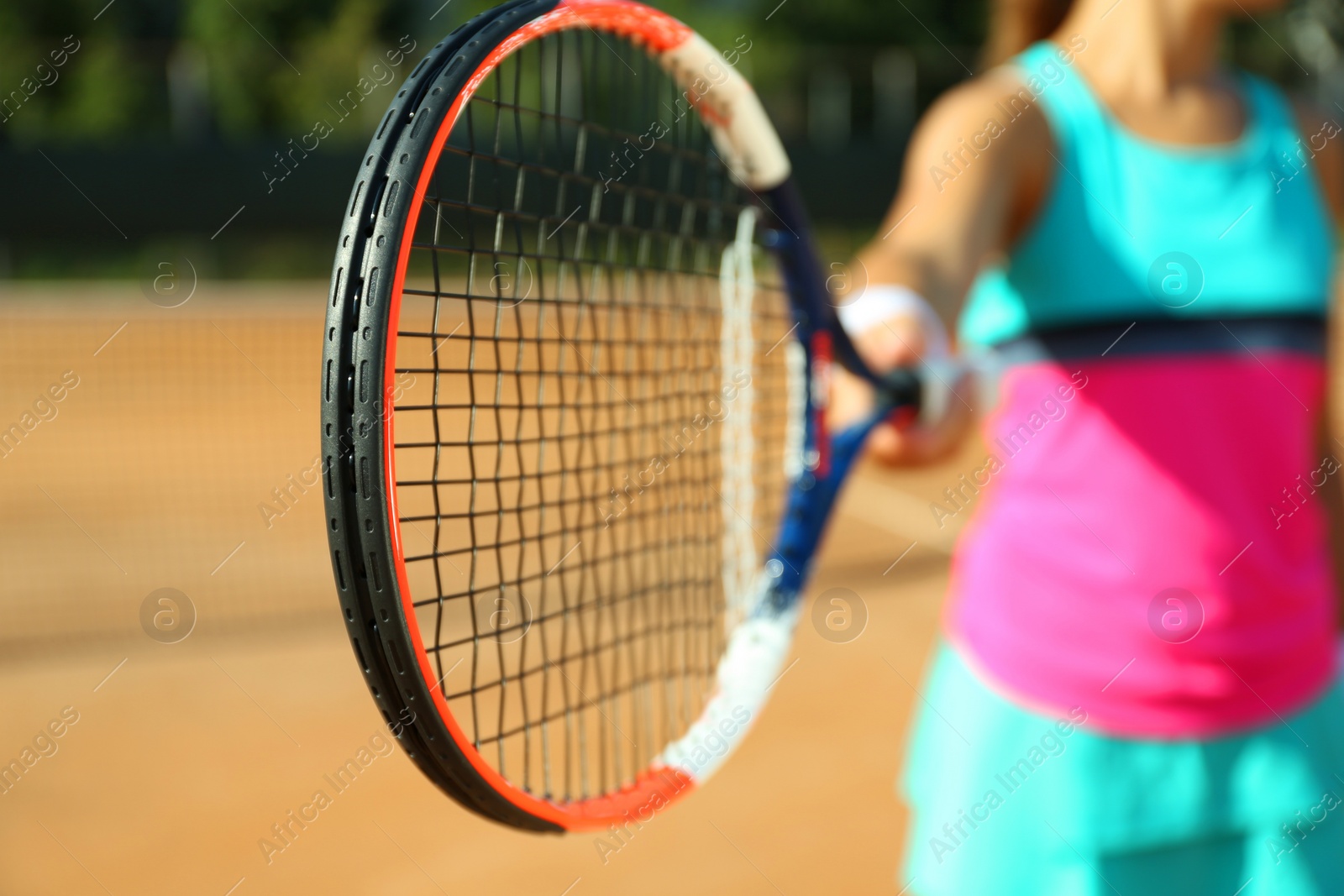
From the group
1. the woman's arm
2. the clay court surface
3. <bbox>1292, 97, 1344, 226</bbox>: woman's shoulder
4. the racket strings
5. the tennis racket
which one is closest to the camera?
the tennis racket

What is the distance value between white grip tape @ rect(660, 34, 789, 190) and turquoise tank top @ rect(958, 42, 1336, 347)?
208 mm

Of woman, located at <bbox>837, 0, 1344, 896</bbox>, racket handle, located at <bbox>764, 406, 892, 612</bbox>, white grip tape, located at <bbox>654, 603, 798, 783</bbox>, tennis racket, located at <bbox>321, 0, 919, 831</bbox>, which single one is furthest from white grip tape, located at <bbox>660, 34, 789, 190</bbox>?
white grip tape, located at <bbox>654, 603, 798, 783</bbox>

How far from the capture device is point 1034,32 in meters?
1.02

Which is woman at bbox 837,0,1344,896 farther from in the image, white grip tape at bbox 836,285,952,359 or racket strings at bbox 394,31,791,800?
racket strings at bbox 394,31,791,800

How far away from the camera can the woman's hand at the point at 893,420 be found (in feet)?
2.83

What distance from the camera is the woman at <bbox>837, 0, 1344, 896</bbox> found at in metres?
0.81

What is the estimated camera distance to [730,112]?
860 millimetres

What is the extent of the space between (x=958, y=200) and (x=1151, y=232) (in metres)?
0.15

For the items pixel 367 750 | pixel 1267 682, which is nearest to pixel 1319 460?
pixel 1267 682

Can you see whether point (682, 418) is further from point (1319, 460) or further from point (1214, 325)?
point (1319, 460)

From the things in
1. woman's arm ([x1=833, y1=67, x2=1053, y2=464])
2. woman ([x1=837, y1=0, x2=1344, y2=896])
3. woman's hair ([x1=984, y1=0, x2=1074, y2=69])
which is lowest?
woman ([x1=837, y1=0, x2=1344, y2=896])

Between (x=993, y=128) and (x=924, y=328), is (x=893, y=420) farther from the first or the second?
(x=993, y=128)

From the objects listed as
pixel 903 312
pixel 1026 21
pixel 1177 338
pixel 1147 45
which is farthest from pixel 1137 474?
pixel 1026 21

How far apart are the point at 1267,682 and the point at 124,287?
9.69 m
